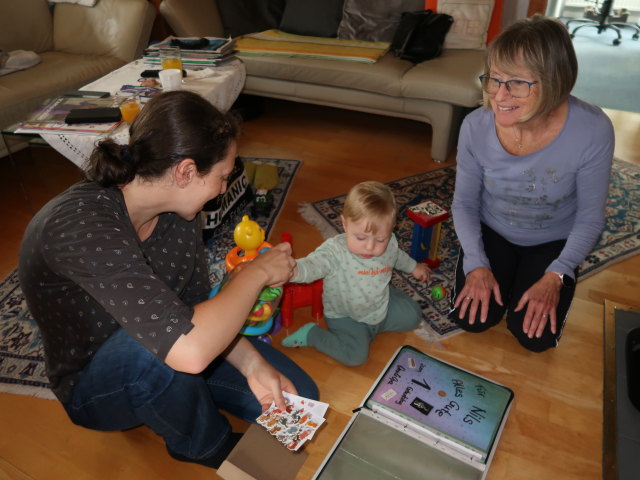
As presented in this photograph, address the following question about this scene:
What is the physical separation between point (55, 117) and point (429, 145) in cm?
217

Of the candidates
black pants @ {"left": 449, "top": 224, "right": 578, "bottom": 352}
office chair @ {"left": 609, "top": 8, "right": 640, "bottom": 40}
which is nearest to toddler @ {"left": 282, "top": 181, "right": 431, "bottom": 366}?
black pants @ {"left": 449, "top": 224, "right": 578, "bottom": 352}

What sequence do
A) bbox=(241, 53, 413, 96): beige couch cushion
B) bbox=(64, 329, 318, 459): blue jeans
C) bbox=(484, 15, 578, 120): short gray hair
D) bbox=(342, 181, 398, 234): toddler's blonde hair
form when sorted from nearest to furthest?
bbox=(64, 329, 318, 459): blue jeans → bbox=(484, 15, 578, 120): short gray hair → bbox=(342, 181, 398, 234): toddler's blonde hair → bbox=(241, 53, 413, 96): beige couch cushion

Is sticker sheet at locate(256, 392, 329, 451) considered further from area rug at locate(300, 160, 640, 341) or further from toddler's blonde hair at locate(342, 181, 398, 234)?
area rug at locate(300, 160, 640, 341)

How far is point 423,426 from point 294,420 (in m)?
0.39

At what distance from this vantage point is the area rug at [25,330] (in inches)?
66.1

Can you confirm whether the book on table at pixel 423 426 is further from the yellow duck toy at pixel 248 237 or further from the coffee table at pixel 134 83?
the coffee table at pixel 134 83

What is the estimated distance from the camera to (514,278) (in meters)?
1.83

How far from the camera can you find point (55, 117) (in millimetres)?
2057

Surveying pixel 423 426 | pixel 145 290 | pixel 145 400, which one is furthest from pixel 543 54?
pixel 145 400

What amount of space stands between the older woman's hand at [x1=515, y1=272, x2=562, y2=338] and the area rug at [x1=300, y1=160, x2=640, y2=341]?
0.30 meters

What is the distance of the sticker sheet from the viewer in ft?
4.09

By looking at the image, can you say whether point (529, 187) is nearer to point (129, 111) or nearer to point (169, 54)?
point (129, 111)

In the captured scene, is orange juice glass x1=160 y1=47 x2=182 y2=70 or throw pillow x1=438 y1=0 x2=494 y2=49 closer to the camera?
orange juice glass x1=160 y1=47 x2=182 y2=70

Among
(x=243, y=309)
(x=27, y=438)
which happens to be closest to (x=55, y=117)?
(x=27, y=438)
